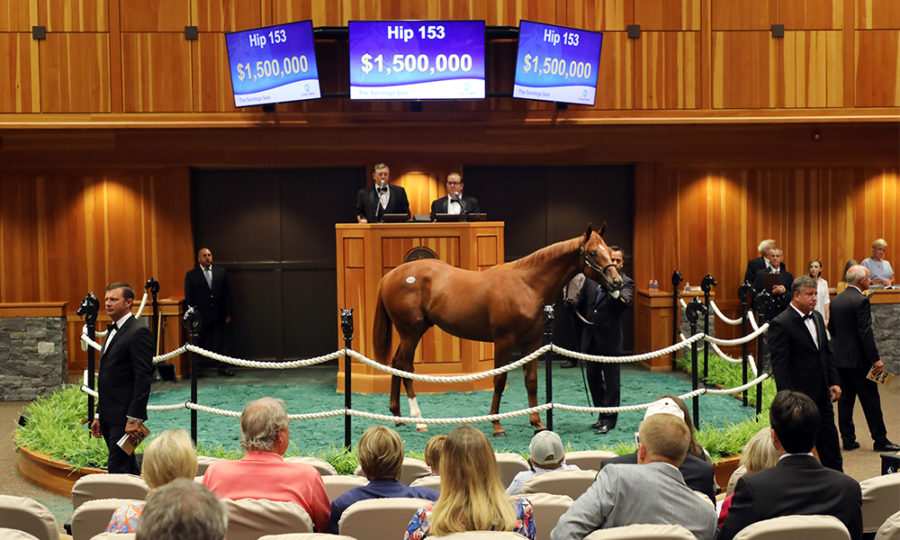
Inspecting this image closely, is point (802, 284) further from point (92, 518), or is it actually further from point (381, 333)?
point (92, 518)

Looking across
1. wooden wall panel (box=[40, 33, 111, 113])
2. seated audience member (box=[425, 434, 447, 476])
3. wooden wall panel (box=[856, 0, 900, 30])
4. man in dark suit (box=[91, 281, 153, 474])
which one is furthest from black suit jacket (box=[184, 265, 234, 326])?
wooden wall panel (box=[856, 0, 900, 30])

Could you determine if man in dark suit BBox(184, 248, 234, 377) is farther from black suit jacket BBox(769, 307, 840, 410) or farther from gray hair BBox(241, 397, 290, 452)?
gray hair BBox(241, 397, 290, 452)

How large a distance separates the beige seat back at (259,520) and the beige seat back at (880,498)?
237cm

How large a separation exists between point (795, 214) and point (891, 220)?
1.41 m

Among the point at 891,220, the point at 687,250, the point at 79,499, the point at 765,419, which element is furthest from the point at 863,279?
the point at 79,499

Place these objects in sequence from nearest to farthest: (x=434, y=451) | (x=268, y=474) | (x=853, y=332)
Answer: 1. (x=268, y=474)
2. (x=434, y=451)
3. (x=853, y=332)

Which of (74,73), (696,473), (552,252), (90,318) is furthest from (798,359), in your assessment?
(74,73)

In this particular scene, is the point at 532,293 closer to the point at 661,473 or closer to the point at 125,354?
the point at 125,354

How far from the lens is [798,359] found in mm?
6152

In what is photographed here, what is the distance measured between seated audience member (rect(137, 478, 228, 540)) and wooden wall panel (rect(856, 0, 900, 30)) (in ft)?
41.0

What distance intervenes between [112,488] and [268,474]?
85 centimetres

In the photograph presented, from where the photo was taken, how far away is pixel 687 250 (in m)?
13.0

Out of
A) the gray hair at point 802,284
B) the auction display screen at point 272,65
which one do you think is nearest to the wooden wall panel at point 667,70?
the auction display screen at point 272,65

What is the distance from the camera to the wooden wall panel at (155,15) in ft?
38.8
